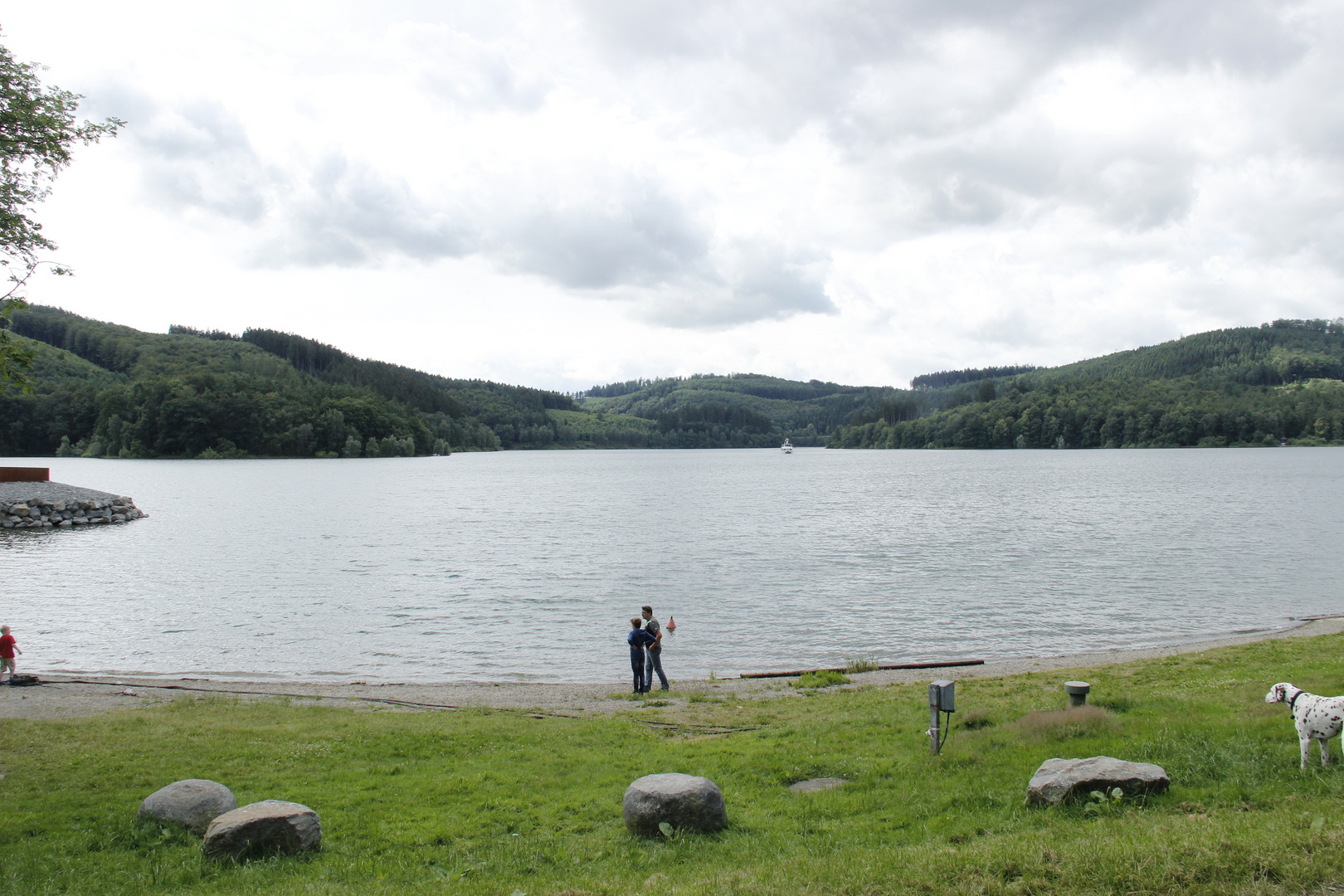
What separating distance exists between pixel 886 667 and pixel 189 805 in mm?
19940

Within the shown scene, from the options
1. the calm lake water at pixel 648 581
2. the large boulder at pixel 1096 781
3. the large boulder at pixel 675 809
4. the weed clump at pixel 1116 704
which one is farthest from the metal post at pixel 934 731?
the calm lake water at pixel 648 581

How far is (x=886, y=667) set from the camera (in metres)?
25.6

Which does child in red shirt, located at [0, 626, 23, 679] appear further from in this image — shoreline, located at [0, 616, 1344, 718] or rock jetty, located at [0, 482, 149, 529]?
rock jetty, located at [0, 482, 149, 529]

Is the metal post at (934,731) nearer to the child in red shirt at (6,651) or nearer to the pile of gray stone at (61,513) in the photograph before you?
the child in red shirt at (6,651)

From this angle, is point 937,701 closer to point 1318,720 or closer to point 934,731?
point 934,731

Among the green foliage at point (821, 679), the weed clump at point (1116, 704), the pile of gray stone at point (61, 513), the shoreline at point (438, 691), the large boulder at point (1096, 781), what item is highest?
the large boulder at point (1096, 781)

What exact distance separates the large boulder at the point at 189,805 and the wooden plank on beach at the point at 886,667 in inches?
653

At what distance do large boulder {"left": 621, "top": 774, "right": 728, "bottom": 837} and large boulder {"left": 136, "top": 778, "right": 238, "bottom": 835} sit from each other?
5.78 m

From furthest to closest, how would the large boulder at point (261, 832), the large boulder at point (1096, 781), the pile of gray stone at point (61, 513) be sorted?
the pile of gray stone at point (61, 513) → the large boulder at point (1096, 781) → the large boulder at point (261, 832)

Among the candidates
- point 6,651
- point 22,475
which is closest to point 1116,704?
point 6,651

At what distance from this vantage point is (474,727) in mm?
18078

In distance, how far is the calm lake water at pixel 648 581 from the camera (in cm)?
3059

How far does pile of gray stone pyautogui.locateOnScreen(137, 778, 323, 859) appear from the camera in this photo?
9984 mm

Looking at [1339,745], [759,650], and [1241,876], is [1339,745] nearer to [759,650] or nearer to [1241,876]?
[1241,876]
